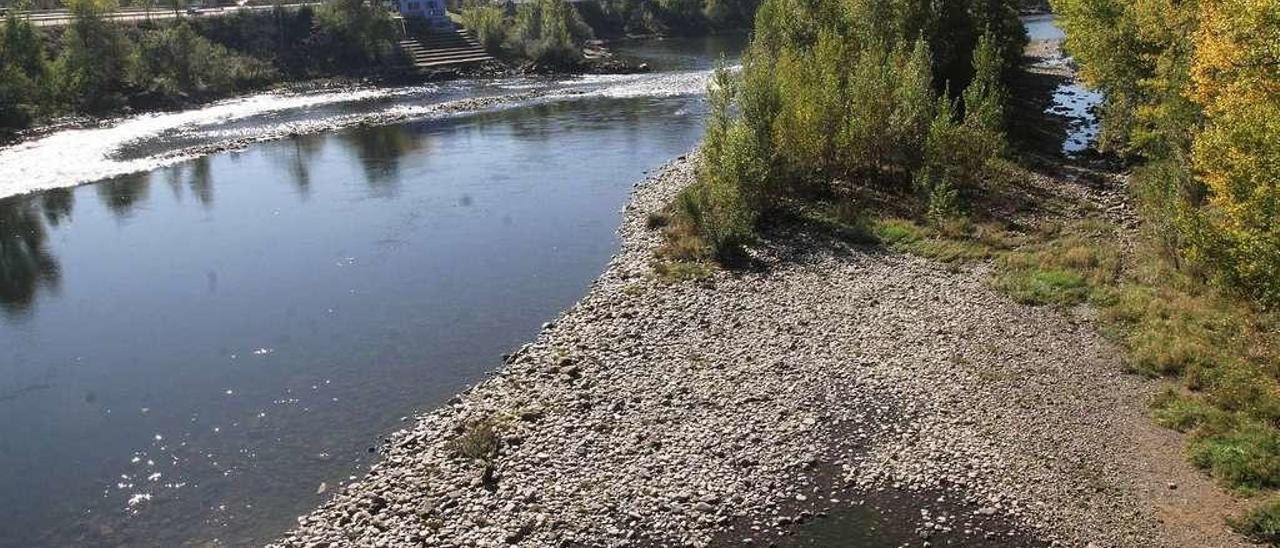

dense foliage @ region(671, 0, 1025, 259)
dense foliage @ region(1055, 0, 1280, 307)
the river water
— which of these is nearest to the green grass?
dense foliage @ region(1055, 0, 1280, 307)

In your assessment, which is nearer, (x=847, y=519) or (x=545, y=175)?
(x=847, y=519)

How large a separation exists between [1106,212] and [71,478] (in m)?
33.0

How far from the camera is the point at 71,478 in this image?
2059 cm

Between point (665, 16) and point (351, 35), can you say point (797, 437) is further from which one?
point (665, 16)

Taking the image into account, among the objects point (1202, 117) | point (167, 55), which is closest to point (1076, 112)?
point (1202, 117)

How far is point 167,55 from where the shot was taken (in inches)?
3118

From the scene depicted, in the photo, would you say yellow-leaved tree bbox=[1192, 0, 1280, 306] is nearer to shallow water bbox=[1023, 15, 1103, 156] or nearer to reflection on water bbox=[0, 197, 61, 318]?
shallow water bbox=[1023, 15, 1103, 156]

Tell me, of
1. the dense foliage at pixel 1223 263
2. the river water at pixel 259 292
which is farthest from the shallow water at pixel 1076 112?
the river water at pixel 259 292

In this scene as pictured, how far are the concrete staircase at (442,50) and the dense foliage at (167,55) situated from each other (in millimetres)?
3005

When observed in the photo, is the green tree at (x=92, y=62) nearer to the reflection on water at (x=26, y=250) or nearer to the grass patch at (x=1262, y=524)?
the reflection on water at (x=26, y=250)

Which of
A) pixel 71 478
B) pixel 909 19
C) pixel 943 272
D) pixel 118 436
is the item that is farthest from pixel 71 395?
pixel 909 19

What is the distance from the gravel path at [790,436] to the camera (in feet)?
55.6

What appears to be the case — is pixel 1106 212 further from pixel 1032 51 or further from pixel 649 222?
pixel 1032 51

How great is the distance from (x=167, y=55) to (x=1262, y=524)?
84.3 m
